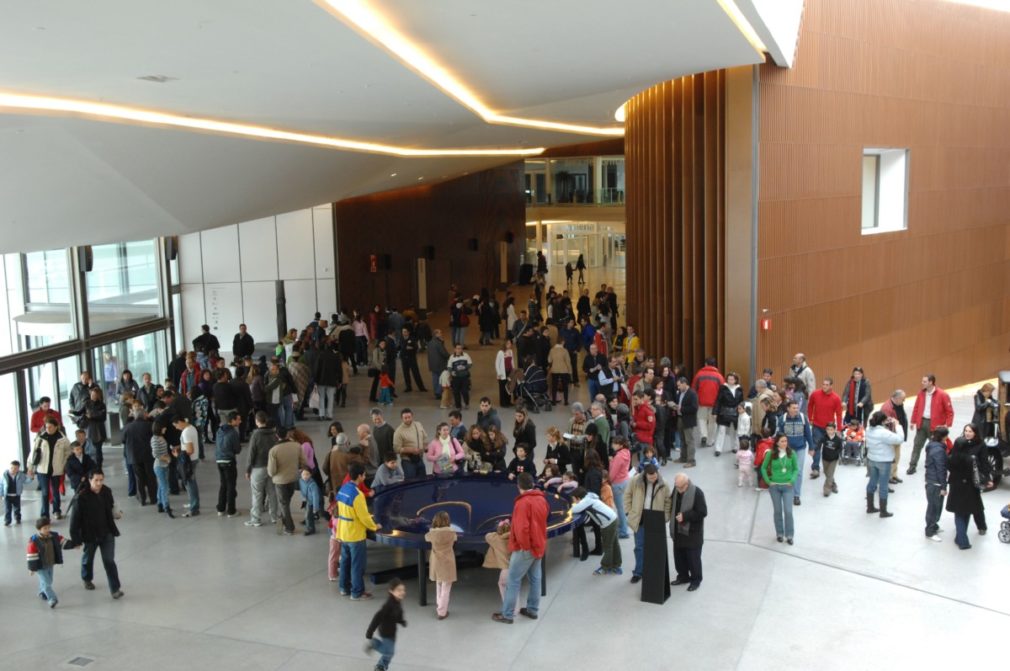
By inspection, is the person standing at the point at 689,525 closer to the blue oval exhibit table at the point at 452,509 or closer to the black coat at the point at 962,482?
the blue oval exhibit table at the point at 452,509

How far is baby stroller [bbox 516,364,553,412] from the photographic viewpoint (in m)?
17.2

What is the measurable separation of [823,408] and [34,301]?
12.5 m

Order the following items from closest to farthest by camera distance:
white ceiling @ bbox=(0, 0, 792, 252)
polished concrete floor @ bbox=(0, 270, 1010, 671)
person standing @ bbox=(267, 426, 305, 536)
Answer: white ceiling @ bbox=(0, 0, 792, 252) → polished concrete floor @ bbox=(0, 270, 1010, 671) → person standing @ bbox=(267, 426, 305, 536)

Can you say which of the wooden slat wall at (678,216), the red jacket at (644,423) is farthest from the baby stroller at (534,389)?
the red jacket at (644,423)

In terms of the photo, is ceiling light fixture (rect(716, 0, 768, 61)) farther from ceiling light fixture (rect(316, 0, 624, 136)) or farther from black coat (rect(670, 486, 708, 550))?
black coat (rect(670, 486, 708, 550))

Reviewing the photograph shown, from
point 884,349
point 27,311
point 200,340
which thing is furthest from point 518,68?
point 884,349

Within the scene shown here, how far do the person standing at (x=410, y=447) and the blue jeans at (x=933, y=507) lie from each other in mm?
5617

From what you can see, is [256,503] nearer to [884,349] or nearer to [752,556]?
[752,556]

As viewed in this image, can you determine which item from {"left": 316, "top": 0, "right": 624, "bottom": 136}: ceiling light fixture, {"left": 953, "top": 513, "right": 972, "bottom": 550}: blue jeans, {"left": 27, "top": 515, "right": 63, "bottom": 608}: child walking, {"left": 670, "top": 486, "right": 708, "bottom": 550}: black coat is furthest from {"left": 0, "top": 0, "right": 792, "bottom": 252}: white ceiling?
{"left": 953, "top": 513, "right": 972, "bottom": 550}: blue jeans

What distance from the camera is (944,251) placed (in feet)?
73.7

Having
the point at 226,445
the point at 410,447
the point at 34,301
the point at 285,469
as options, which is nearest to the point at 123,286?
the point at 34,301

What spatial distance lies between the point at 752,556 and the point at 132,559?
22.1 ft

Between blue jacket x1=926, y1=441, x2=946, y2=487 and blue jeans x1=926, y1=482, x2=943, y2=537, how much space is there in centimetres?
7

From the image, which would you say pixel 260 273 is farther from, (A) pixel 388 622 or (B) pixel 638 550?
(A) pixel 388 622
